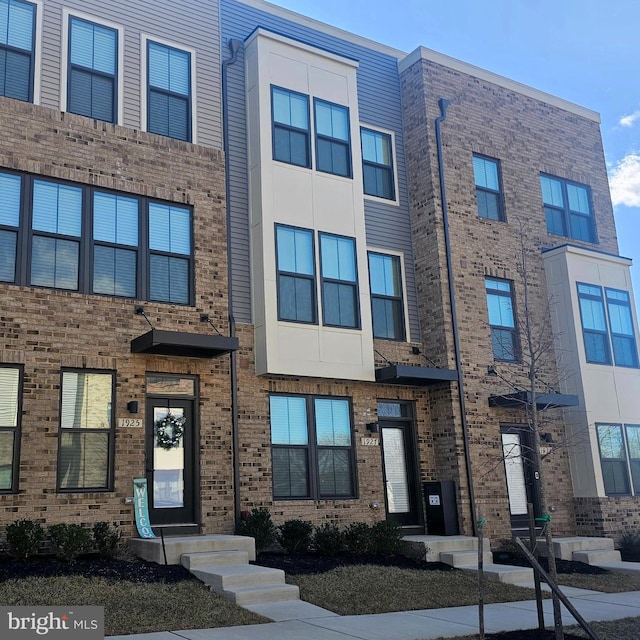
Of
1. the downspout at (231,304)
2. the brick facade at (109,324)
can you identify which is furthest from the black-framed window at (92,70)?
the downspout at (231,304)

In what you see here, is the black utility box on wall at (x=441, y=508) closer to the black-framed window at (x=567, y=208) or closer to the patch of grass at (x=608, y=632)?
the patch of grass at (x=608, y=632)

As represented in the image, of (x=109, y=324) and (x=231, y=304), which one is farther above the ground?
(x=231, y=304)

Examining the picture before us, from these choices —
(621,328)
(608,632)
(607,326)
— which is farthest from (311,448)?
(621,328)

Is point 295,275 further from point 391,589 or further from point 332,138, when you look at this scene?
point 391,589

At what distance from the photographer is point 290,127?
49.9 feet

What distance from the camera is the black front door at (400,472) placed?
15.0m

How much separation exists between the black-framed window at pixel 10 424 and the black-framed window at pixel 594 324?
11427mm

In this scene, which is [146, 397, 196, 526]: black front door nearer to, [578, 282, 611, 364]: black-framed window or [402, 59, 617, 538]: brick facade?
[402, 59, 617, 538]: brick facade

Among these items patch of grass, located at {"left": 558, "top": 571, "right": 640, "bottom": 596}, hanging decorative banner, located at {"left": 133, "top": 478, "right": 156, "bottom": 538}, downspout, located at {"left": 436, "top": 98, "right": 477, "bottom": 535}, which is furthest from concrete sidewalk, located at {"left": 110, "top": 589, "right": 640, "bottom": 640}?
downspout, located at {"left": 436, "top": 98, "right": 477, "bottom": 535}

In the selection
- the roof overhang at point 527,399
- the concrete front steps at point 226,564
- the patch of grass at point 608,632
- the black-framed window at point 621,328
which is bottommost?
the patch of grass at point 608,632

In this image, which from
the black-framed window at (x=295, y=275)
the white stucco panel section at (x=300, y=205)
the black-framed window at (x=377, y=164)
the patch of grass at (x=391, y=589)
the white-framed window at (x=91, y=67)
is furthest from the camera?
the black-framed window at (x=377, y=164)

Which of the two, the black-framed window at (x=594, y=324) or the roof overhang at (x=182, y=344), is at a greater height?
the black-framed window at (x=594, y=324)

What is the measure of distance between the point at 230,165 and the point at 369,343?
4207 millimetres

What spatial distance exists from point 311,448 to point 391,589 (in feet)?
12.6
